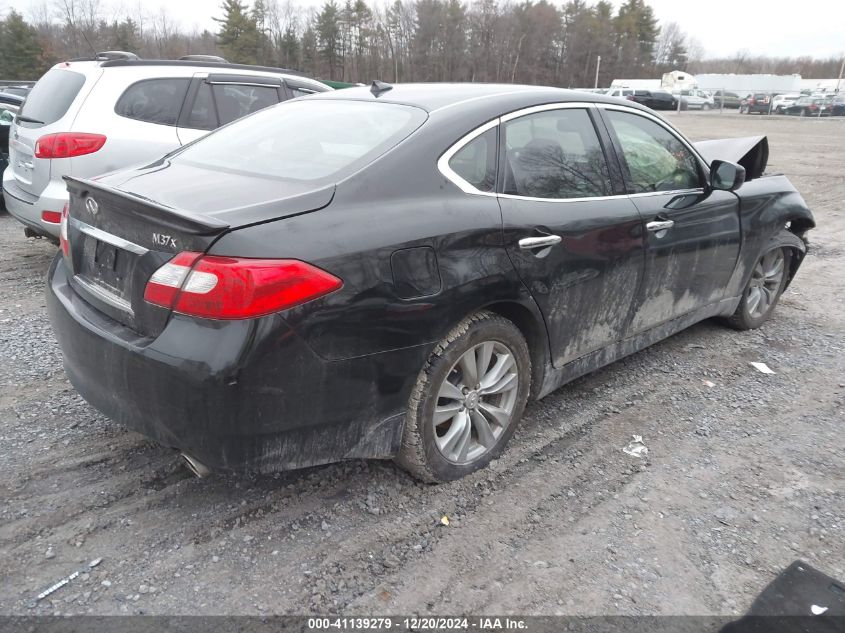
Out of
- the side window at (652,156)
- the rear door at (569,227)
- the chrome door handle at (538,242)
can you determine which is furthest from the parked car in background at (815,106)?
the chrome door handle at (538,242)

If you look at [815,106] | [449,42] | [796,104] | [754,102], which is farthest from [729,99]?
[449,42]

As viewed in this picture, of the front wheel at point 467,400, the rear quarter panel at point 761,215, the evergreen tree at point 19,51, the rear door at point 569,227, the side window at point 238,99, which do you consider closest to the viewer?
the front wheel at point 467,400

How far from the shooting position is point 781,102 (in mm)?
40062

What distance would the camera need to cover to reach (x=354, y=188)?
7.76ft

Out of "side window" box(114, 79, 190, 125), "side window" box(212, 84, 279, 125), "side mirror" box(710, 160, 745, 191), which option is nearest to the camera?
"side mirror" box(710, 160, 745, 191)

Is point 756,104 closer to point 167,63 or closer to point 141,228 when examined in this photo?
point 167,63

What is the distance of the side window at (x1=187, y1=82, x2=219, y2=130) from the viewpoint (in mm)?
5828

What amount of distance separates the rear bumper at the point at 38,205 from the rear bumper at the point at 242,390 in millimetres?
2966

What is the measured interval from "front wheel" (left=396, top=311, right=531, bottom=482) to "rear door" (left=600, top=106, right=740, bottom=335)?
1.07 metres

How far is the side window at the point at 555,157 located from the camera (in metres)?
2.91

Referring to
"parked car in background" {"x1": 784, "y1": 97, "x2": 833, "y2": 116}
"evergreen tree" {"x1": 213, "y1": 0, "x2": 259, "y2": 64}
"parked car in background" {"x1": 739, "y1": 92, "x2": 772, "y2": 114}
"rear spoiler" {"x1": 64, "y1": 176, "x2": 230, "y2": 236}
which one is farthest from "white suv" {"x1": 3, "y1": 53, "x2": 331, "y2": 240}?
"evergreen tree" {"x1": 213, "y1": 0, "x2": 259, "y2": 64}

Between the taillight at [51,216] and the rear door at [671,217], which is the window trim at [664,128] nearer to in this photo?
the rear door at [671,217]

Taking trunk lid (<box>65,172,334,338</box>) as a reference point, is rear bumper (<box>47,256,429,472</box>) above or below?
below

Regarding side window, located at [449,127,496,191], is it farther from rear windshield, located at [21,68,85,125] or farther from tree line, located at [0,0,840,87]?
tree line, located at [0,0,840,87]
